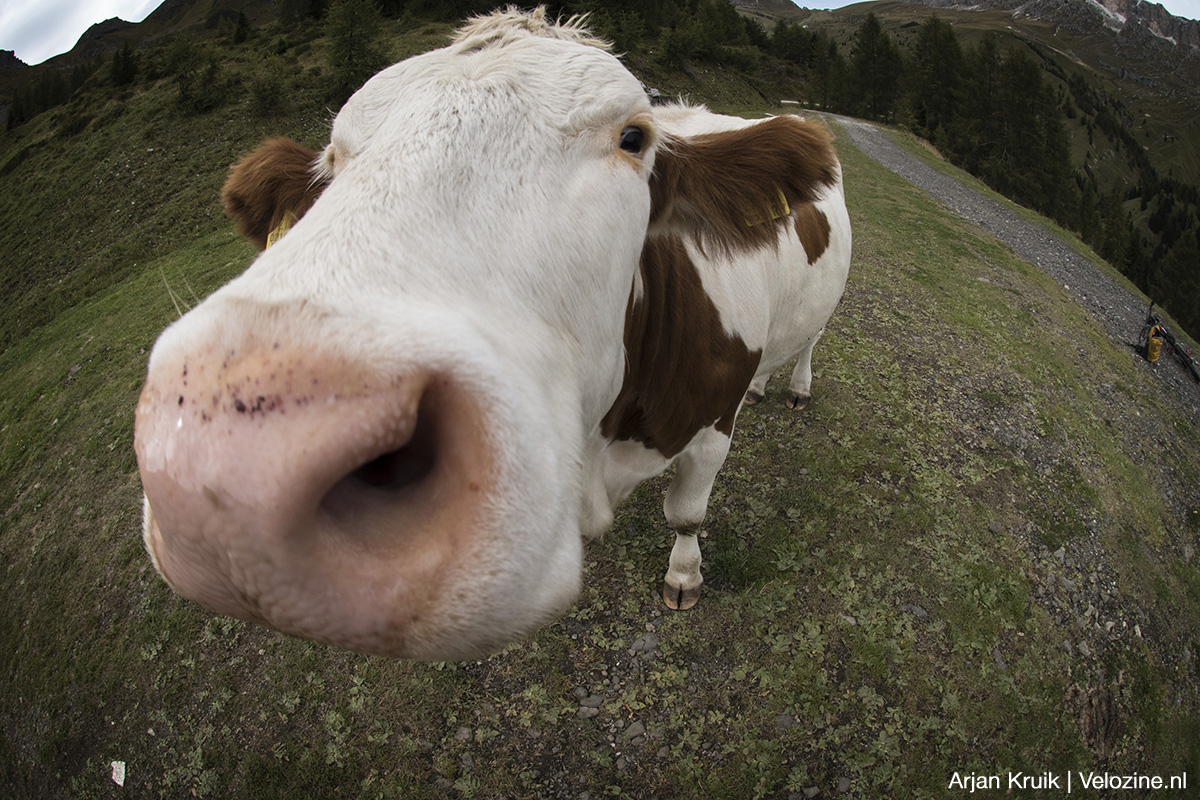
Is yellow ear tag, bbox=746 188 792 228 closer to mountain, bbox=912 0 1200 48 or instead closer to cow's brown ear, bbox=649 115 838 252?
cow's brown ear, bbox=649 115 838 252

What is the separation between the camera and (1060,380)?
7.14 metres

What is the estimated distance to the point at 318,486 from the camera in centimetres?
75

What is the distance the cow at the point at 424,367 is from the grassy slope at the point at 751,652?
5.51 feet

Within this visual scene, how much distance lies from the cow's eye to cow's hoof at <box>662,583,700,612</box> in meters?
2.83

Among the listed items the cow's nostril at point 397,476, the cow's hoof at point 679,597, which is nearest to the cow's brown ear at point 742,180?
the cow's nostril at point 397,476

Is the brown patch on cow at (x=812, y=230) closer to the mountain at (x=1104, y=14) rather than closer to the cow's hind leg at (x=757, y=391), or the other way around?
the cow's hind leg at (x=757, y=391)

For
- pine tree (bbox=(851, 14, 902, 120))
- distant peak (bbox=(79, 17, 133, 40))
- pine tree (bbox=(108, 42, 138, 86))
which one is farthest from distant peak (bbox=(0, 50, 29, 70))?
pine tree (bbox=(851, 14, 902, 120))

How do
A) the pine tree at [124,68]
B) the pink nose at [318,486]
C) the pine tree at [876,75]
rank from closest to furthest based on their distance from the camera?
the pink nose at [318,486] → the pine tree at [124,68] → the pine tree at [876,75]

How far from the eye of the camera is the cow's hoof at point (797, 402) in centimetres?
553

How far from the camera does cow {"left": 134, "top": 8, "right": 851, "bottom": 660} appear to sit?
778 millimetres

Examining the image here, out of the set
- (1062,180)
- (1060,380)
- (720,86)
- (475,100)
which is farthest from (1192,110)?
(475,100)

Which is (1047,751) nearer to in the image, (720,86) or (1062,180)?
(720,86)

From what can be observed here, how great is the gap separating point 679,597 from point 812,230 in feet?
8.47

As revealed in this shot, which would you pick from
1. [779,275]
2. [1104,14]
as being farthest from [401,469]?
[1104,14]
